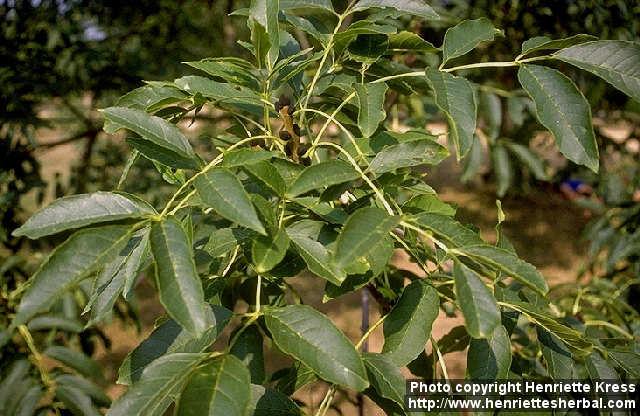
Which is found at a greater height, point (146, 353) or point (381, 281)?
point (146, 353)

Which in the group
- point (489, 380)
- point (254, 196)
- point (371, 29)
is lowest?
point (489, 380)

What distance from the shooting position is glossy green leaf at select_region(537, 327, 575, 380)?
0.81 m

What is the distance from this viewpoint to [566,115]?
2.46 feet

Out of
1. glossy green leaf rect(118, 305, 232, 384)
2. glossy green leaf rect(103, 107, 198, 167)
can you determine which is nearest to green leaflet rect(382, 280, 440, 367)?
glossy green leaf rect(118, 305, 232, 384)

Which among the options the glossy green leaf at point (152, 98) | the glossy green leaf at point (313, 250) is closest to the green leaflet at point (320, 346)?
the glossy green leaf at point (313, 250)

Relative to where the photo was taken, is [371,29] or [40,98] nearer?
[371,29]

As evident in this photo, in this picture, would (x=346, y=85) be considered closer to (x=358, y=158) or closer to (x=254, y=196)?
(x=358, y=158)

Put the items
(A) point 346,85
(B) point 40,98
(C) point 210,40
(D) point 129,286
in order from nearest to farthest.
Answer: (D) point 129,286, (A) point 346,85, (B) point 40,98, (C) point 210,40

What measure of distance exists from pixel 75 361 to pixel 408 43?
108cm

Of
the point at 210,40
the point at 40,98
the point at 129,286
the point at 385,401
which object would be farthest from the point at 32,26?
the point at 385,401

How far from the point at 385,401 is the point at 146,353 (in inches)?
12.3

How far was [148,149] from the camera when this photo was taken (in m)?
0.73

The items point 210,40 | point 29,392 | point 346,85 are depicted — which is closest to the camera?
point 346,85

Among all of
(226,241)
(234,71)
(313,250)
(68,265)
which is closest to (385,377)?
(313,250)
